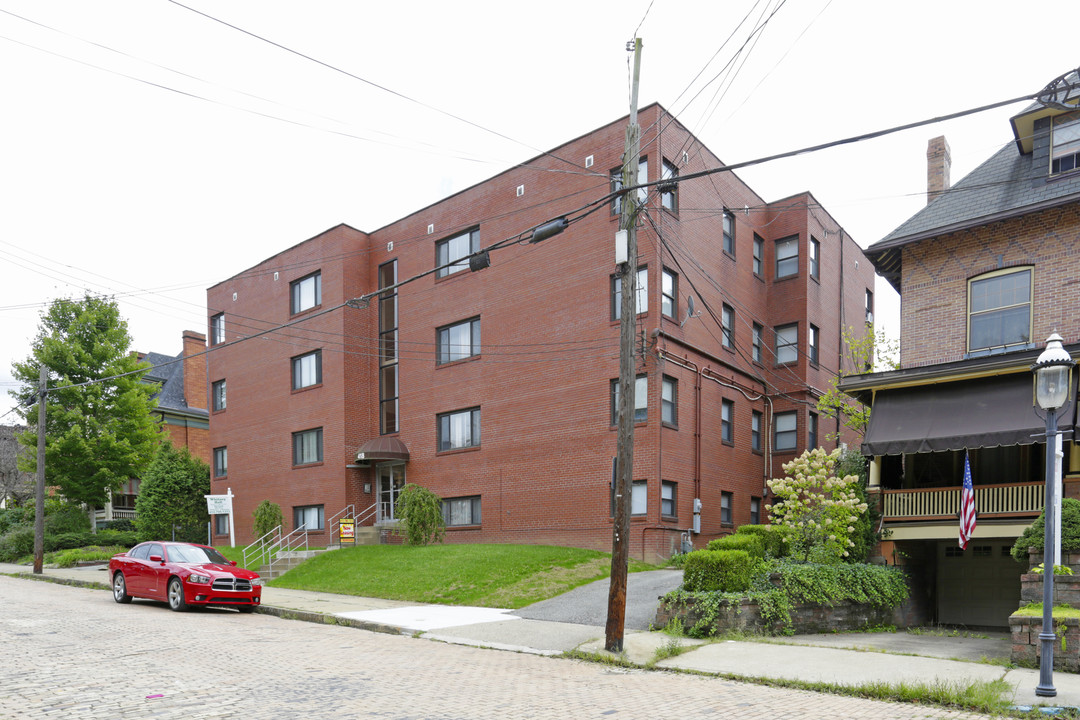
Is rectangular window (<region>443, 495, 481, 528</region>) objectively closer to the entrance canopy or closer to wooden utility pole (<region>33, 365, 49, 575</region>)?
wooden utility pole (<region>33, 365, 49, 575</region>)

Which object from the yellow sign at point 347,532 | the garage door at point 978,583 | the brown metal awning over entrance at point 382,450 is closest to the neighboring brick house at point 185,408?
the brown metal awning over entrance at point 382,450

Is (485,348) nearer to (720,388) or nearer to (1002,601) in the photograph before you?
(720,388)

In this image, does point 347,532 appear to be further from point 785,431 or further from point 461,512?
point 785,431

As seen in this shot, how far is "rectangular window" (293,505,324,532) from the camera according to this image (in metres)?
32.7

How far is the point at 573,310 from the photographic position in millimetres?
26312

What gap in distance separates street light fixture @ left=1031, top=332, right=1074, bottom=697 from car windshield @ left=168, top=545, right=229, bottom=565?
16.0 m

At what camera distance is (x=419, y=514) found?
25922mm

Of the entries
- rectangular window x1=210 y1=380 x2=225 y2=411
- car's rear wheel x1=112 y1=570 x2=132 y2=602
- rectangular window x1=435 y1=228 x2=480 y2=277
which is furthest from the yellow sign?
rectangular window x1=210 y1=380 x2=225 y2=411

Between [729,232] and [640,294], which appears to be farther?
[729,232]

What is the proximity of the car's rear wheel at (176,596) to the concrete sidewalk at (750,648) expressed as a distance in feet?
5.65

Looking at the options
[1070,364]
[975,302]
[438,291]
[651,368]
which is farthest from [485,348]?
[1070,364]

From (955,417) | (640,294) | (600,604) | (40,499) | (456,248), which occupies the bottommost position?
(600,604)

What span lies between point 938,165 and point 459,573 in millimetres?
18350

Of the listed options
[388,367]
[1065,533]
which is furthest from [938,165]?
[388,367]
